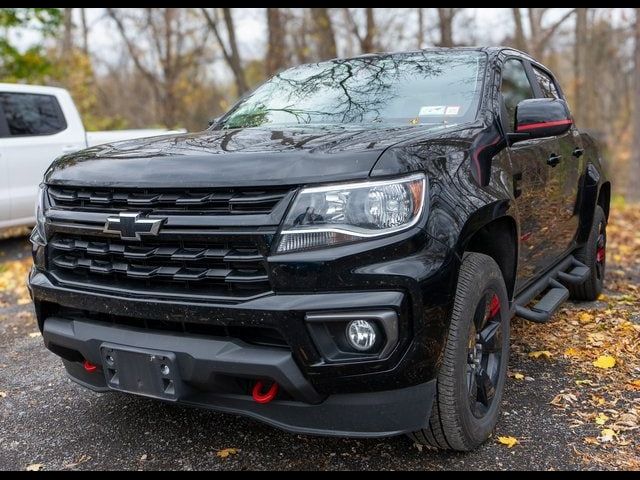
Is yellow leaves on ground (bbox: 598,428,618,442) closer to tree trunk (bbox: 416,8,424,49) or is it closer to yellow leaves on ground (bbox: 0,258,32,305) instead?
yellow leaves on ground (bbox: 0,258,32,305)

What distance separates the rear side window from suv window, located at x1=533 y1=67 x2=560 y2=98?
5684 millimetres

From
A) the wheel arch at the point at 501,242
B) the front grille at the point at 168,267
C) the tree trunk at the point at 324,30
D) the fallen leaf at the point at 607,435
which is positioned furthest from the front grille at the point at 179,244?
the tree trunk at the point at 324,30

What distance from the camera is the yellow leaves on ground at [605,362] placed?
12.2 ft

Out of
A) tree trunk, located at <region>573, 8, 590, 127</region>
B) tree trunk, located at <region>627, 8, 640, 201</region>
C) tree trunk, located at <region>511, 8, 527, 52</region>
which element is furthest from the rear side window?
tree trunk, located at <region>573, 8, 590, 127</region>

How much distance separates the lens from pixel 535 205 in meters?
3.40

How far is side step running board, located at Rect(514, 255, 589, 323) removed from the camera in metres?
3.42

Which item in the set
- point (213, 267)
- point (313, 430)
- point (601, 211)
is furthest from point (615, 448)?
point (601, 211)

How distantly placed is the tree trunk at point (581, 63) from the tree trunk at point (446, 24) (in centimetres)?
321

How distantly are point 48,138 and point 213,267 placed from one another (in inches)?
236

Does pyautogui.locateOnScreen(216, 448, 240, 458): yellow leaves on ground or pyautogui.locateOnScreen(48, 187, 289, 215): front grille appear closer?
pyautogui.locateOnScreen(48, 187, 289, 215): front grille

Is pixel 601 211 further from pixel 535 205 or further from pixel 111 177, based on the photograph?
pixel 111 177

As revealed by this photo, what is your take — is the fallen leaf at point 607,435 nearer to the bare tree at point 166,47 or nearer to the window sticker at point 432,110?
Result: the window sticker at point 432,110

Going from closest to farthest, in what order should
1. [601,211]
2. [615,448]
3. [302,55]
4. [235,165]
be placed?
[235,165] < [615,448] < [601,211] < [302,55]

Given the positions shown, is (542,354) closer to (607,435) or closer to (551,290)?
(551,290)
